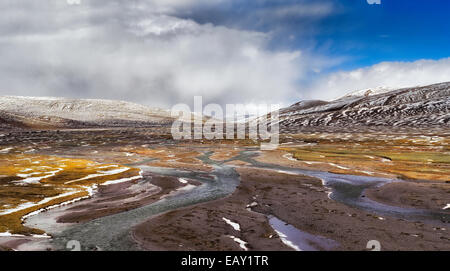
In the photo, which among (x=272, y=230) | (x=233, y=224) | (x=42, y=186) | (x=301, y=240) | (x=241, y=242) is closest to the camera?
(x=241, y=242)

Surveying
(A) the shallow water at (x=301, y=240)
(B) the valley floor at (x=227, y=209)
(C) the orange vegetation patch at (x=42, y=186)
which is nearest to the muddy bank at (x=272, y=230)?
(B) the valley floor at (x=227, y=209)

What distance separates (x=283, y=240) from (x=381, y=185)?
26.2m

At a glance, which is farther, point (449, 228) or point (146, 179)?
point (146, 179)

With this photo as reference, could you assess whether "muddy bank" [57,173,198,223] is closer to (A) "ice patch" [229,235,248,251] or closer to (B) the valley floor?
(B) the valley floor

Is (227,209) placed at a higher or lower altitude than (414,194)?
lower

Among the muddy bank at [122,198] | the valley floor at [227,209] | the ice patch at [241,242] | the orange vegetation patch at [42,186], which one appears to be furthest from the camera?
the muddy bank at [122,198]

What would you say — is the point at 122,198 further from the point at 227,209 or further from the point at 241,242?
the point at 241,242

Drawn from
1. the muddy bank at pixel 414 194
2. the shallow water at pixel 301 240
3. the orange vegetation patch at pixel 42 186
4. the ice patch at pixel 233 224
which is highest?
the orange vegetation patch at pixel 42 186

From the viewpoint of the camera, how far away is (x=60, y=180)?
46.6 m

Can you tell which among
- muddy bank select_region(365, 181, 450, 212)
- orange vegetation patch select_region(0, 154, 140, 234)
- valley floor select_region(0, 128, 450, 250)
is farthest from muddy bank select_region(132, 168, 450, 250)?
orange vegetation patch select_region(0, 154, 140, 234)

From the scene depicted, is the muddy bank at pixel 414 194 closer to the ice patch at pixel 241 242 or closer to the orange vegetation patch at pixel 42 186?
the ice patch at pixel 241 242

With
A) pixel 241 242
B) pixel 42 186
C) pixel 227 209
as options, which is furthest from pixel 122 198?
pixel 241 242

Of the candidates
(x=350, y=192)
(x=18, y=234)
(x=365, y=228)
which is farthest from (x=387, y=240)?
(x=18, y=234)
